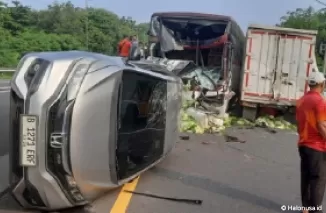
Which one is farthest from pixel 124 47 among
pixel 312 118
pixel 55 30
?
pixel 55 30

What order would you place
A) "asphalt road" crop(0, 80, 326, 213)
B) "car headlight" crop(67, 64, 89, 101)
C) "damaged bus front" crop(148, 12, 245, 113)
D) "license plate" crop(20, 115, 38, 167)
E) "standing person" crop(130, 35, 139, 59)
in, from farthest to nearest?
1. "damaged bus front" crop(148, 12, 245, 113)
2. "standing person" crop(130, 35, 139, 59)
3. "asphalt road" crop(0, 80, 326, 213)
4. "car headlight" crop(67, 64, 89, 101)
5. "license plate" crop(20, 115, 38, 167)

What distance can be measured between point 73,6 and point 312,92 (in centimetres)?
5524

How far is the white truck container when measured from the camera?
40.2 feet

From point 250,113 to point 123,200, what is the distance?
28.1ft

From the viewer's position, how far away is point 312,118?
459 centimetres

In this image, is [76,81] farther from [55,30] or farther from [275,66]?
[55,30]

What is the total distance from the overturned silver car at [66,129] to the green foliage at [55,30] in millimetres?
22703

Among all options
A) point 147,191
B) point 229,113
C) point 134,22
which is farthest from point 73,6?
point 147,191

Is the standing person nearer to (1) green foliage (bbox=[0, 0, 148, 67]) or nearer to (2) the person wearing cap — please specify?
(2) the person wearing cap

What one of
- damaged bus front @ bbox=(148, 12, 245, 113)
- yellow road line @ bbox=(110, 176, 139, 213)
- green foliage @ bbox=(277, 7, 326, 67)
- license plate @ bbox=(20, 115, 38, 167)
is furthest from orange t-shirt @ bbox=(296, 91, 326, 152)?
green foliage @ bbox=(277, 7, 326, 67)

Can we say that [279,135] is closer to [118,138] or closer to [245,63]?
[245,63]

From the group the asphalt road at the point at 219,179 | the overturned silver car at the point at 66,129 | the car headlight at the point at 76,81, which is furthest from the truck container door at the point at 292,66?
the car headlight at the point at 76,81

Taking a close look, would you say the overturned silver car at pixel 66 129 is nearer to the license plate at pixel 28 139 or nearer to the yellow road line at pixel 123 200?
the license plate at pixel 28 139

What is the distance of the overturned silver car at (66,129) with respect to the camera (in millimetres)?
3941
